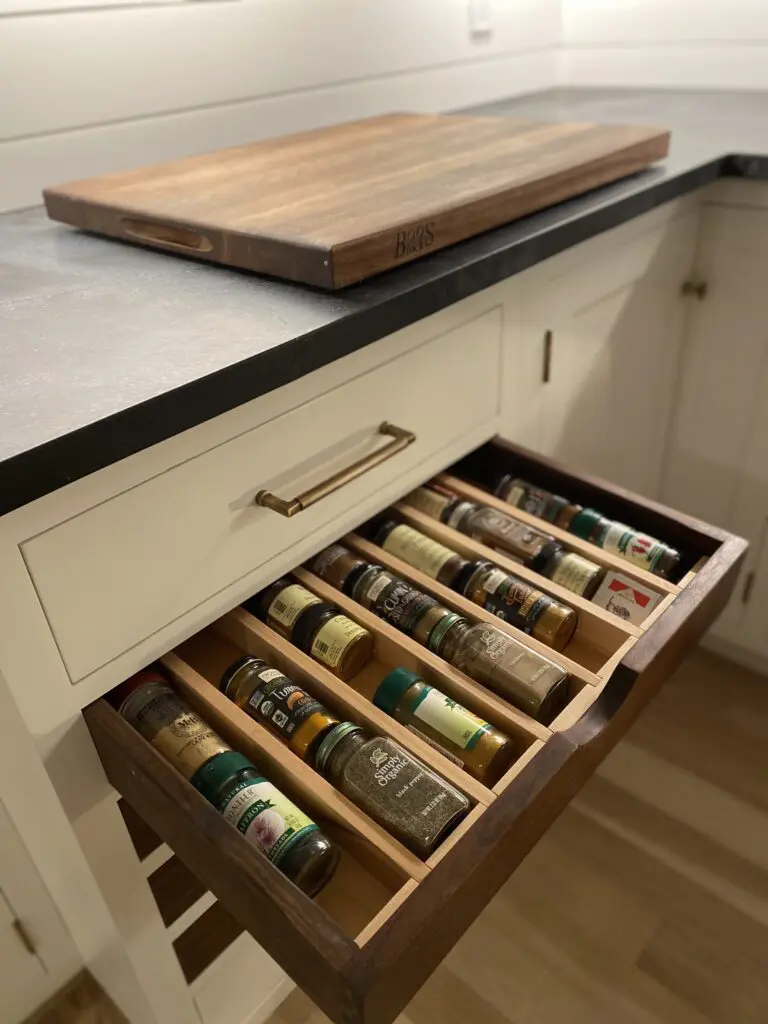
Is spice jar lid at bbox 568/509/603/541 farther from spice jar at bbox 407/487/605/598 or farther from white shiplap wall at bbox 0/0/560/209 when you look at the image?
white shiplap wall at bbox 0/0/560/209

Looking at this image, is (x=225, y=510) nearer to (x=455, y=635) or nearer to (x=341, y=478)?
(x=341, y=478)

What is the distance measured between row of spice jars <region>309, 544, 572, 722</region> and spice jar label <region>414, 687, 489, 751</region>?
0.05m

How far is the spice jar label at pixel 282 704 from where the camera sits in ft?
2.35

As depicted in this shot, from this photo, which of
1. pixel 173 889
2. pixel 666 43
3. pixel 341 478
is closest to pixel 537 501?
pixel 341 478

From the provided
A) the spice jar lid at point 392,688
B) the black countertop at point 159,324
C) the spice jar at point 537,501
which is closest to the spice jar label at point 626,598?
the spice jar at point 537,501

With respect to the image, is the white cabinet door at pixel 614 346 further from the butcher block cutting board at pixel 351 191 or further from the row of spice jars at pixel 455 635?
the row of spice jars at pixel 455 635

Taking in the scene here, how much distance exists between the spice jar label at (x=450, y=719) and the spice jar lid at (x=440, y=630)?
65 millimetres

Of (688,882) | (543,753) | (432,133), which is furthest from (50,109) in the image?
(688,882)

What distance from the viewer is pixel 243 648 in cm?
84

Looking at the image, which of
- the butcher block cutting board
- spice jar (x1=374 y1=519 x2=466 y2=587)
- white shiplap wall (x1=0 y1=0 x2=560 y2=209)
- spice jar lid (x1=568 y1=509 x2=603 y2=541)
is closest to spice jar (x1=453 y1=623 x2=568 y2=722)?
spice jar (x1=374 y1=519 x2=466 y2=587)

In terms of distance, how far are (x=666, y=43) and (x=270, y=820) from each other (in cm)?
173

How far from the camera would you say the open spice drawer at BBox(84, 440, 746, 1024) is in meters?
0.54

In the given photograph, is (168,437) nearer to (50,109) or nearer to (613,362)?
(50,109)

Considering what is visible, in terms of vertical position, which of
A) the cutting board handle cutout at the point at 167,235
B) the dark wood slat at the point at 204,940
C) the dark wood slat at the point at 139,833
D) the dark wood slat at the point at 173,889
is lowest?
the dark wood slat at the point at 204,940
